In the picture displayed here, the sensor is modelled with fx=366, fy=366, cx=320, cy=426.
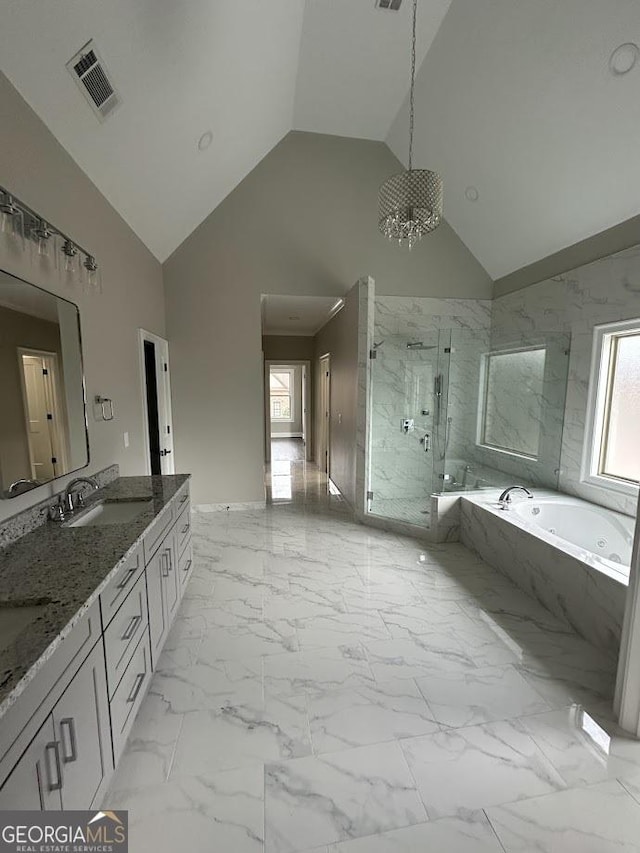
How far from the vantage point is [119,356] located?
9.17 feet

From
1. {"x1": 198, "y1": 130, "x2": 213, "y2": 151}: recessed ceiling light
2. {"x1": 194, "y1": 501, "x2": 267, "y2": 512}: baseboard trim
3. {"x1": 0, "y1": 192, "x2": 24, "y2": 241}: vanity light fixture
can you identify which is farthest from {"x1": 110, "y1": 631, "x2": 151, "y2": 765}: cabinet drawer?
{"x1": 198, "y1": 130, "x2": 213, "y2": 151}: recessed ceiling light

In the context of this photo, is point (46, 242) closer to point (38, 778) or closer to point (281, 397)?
point (38, 778)

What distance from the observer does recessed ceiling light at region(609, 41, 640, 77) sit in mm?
2079

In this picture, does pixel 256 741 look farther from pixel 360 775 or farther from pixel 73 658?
pixel 73 658

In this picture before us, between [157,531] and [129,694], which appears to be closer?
[129,694]

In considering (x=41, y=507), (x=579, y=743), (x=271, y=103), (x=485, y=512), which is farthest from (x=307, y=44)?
(x=579, y=743)

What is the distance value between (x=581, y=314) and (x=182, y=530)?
→ 12.6ft

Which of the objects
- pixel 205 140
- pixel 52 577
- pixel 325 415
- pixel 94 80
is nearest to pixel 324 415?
pixel 325 415

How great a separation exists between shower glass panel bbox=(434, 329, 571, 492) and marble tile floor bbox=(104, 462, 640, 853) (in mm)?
1594

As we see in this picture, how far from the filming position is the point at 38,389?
181cm

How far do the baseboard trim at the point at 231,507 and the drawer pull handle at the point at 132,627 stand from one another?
9.10ft

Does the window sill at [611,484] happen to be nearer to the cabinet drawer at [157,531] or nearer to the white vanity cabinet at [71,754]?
the cabinet drawer at [157,531]

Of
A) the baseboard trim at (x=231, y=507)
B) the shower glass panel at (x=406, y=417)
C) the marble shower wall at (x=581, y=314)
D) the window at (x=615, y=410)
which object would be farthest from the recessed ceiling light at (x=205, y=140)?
the window at (x=615, y=410)

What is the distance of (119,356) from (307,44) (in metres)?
2.94
